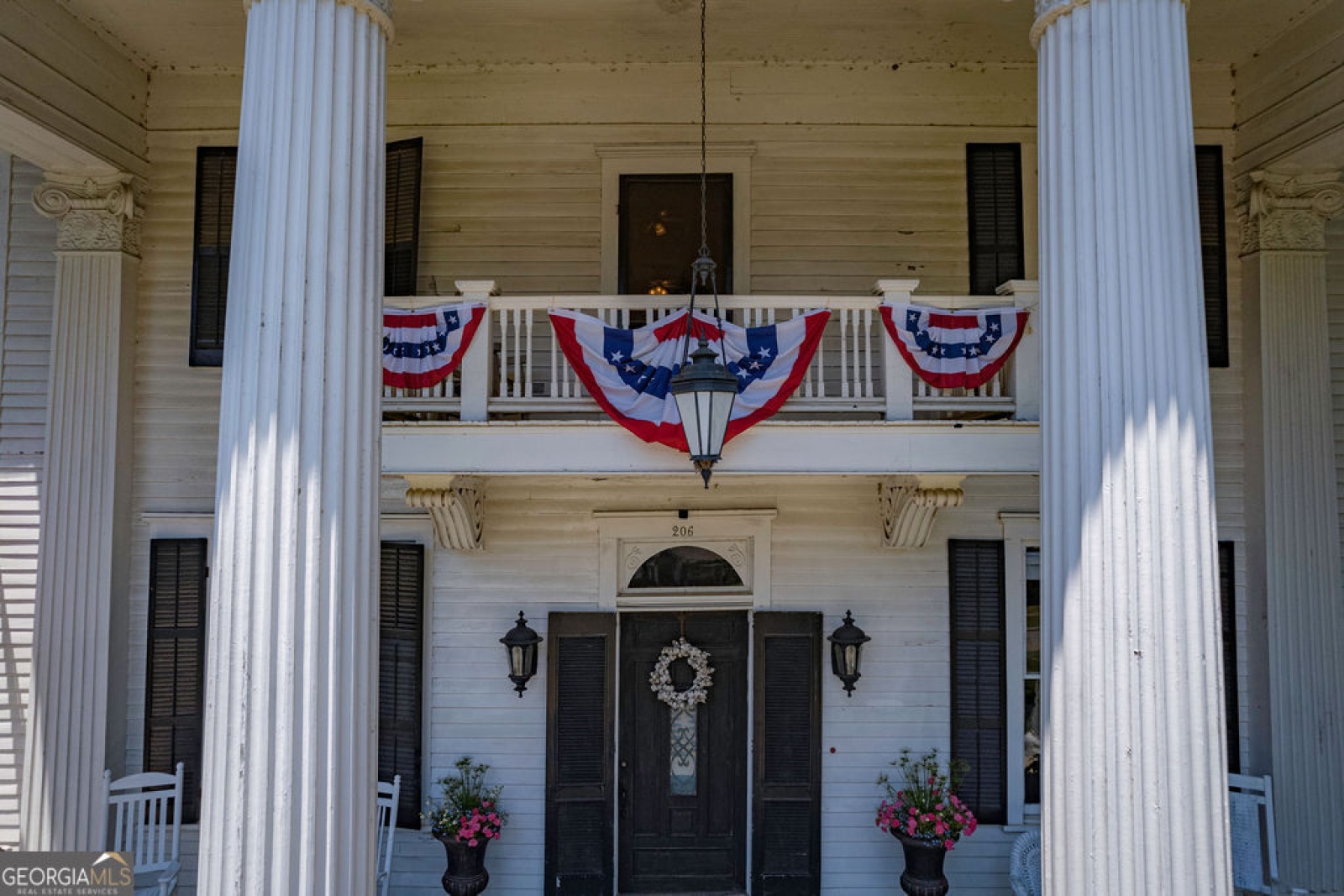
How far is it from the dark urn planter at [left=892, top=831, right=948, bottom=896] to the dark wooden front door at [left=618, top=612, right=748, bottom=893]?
1.39 metres

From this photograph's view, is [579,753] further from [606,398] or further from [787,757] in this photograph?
[606,398]

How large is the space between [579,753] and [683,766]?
93 centimetres

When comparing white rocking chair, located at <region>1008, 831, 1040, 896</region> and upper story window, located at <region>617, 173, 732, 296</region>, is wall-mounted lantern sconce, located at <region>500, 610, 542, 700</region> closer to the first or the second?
upper story window, located at <region>617, 173, 732, 296</region>

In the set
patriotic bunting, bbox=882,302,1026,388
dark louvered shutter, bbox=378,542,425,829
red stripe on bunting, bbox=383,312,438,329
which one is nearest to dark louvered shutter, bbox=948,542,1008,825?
patriotic bunting, bbox=882,302,1026,388

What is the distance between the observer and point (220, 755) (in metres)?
4.06

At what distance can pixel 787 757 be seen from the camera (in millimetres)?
8055

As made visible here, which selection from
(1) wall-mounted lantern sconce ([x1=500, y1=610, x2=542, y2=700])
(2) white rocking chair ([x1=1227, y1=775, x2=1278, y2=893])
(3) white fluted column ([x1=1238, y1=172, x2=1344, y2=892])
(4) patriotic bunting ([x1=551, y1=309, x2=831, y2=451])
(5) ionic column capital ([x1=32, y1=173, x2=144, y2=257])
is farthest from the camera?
(5) ionic column capital ([x1=32, y1=173, x2=144, y2=257])

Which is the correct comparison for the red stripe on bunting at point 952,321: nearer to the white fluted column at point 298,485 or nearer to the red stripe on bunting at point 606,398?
the red stripe on bunting at point 606,398

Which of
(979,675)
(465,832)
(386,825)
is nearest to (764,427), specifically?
(979,675)

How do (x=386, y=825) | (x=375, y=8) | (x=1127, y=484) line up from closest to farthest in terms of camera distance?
(x=1127, y=484), (x=375, y=8), (x=386, y=825)

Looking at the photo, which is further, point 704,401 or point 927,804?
point 927,804

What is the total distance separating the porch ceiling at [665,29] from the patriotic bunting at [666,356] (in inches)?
105

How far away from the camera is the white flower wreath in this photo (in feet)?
26.7

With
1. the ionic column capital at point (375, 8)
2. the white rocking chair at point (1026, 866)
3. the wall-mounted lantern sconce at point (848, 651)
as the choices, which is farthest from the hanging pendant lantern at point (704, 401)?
the white rocking chair at point (1026, 866)
